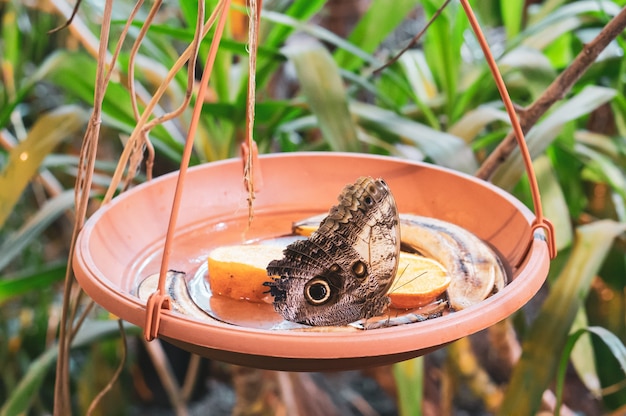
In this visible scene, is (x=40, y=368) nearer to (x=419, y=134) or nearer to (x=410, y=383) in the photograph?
(x=410, y=383)

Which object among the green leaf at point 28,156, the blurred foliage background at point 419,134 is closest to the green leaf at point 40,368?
the blurred foliage background at point 419,134

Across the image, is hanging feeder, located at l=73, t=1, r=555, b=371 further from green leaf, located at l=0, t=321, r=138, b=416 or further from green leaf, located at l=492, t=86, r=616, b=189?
green leaf, located at l=0, t=321, r=138, b=416

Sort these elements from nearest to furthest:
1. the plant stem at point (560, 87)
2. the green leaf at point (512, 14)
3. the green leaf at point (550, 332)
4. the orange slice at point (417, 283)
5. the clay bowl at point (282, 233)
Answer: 1. the clay bowl at point (282, 233)
2. the orange slice at point (417, 283)
3. the plant stem at point (560, 87)
4. the green leaf at point (550, 332)
5. the green leaf at point (512, 14)

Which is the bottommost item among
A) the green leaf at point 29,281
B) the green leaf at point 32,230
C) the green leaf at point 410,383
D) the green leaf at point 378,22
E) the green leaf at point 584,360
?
the green leaf at point 410,383

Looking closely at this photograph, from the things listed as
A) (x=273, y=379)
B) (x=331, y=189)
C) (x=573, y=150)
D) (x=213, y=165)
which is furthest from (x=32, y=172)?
(x=573, y=150)

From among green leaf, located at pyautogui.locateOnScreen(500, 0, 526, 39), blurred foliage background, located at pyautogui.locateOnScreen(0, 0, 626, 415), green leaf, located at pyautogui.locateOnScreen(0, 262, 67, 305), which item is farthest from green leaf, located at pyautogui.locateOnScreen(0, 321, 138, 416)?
green leaf, located at pyautogui.locateOnScreen(500, 0, 526, 39)

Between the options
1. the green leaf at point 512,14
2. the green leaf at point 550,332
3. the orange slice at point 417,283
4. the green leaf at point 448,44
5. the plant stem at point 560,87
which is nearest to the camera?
the orange slice at point 417,283

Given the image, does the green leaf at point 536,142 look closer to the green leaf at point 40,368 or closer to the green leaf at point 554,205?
the green leaf at point 554,205
